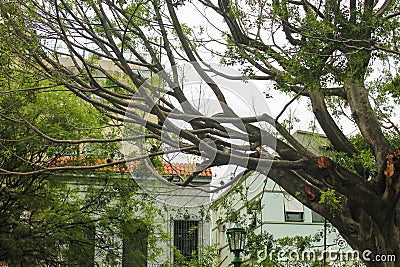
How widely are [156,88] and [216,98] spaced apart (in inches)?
30.1

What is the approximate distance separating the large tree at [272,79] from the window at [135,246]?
4506 mm

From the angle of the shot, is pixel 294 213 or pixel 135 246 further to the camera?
pixel 294 213

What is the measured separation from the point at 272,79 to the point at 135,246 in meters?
5.71

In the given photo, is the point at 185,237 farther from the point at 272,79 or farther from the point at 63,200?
the point at 272,79

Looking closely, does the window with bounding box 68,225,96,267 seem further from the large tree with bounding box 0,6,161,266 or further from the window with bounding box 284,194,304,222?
the window with bounding box 284,194,304,222

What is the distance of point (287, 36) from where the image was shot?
27.0ft

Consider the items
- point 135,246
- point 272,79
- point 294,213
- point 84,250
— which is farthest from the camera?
point 294,213

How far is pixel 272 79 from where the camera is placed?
8.26m

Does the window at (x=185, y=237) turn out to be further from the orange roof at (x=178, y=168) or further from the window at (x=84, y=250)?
the orange roof at (x=178, y=168)

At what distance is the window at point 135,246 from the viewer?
12289 millimetres

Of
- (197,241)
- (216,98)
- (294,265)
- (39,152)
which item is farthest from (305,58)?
(197,241)

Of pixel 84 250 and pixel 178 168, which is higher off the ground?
pixel 178 168

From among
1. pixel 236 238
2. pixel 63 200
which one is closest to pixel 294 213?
pixel 63 200

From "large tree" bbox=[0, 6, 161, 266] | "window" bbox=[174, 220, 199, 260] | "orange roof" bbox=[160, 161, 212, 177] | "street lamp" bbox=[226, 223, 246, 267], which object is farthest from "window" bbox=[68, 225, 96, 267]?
"street lamp" bbox=[226, 223, 246, 267]
